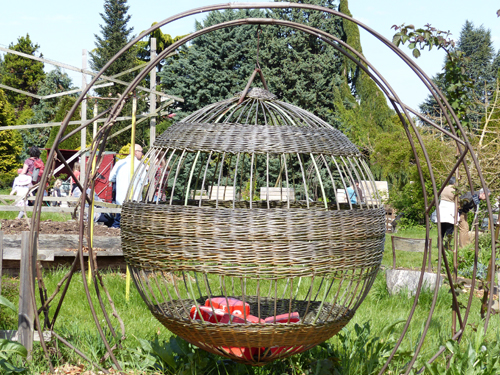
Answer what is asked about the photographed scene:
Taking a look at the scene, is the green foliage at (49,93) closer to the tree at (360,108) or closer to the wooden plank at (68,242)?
the tree at (360,108)

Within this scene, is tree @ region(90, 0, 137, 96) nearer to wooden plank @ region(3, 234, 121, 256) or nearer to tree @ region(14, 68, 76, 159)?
tree @ region(14, 68, 76, 159)

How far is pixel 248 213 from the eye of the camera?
2154mm

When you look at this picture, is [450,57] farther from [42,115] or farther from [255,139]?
[42,115]

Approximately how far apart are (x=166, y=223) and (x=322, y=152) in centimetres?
81

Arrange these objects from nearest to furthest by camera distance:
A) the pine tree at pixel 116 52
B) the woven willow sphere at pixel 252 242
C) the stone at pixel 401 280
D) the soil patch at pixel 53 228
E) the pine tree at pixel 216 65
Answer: the woven willow sphere at pixel 252 242 → the stone at pixel 401 280 → the soil patch at pixel 53 228 → the pine tree at pixel 216 65 → the pine tree at pixel 116 52

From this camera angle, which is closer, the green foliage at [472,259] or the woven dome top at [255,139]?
the woven dome top at [255,139]

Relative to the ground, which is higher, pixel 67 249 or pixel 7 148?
pixel 7 148

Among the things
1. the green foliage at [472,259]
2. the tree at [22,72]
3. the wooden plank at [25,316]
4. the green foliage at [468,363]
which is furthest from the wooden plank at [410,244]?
the tree at [22,72]

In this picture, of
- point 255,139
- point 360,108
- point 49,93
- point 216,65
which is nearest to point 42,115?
point 49,93

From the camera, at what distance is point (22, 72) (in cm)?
3020

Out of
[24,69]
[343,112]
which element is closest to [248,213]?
[343,112]

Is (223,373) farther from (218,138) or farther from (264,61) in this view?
(264,61)

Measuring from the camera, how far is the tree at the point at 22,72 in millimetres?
29656

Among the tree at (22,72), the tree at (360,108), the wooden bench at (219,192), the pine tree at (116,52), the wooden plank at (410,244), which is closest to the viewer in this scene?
the wooden bench at (219,192)
